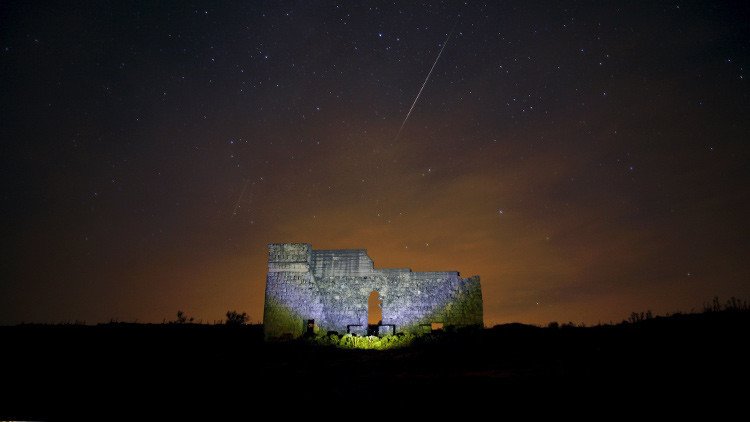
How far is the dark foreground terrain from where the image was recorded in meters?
8.27

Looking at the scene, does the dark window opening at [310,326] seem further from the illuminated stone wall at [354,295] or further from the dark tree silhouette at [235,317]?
the dark tree silhouette at [235,317]

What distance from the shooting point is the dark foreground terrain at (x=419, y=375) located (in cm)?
827

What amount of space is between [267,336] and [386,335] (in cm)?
582

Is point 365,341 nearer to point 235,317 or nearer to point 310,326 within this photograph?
point 310,326

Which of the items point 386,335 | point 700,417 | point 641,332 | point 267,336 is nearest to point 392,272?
point 386,335

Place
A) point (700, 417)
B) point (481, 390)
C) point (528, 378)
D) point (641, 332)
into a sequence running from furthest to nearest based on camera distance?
point (641, 332) < point (528, 378) < point (481, 390) < point (700, 417)

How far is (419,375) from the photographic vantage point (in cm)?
1188

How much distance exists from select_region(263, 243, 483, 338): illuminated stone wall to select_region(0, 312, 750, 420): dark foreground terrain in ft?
5.00

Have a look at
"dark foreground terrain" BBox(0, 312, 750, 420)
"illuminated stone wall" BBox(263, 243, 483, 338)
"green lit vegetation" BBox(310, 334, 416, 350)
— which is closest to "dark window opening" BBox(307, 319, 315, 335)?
"illuminated stone wall" BBox(263, 243, 483, 338)

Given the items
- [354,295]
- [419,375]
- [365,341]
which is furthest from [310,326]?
[419,375]

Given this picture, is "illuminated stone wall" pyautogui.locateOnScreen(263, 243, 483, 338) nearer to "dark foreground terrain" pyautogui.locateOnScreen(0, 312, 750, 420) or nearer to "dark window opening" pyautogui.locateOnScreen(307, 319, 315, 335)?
"dark window opening" pyautogui.locateOnScreen(307, 319, 315, 335)

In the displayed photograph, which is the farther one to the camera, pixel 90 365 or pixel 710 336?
pixel 90 365

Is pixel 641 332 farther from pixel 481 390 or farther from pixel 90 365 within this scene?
pixel 90 365

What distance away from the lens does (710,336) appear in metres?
11.5
